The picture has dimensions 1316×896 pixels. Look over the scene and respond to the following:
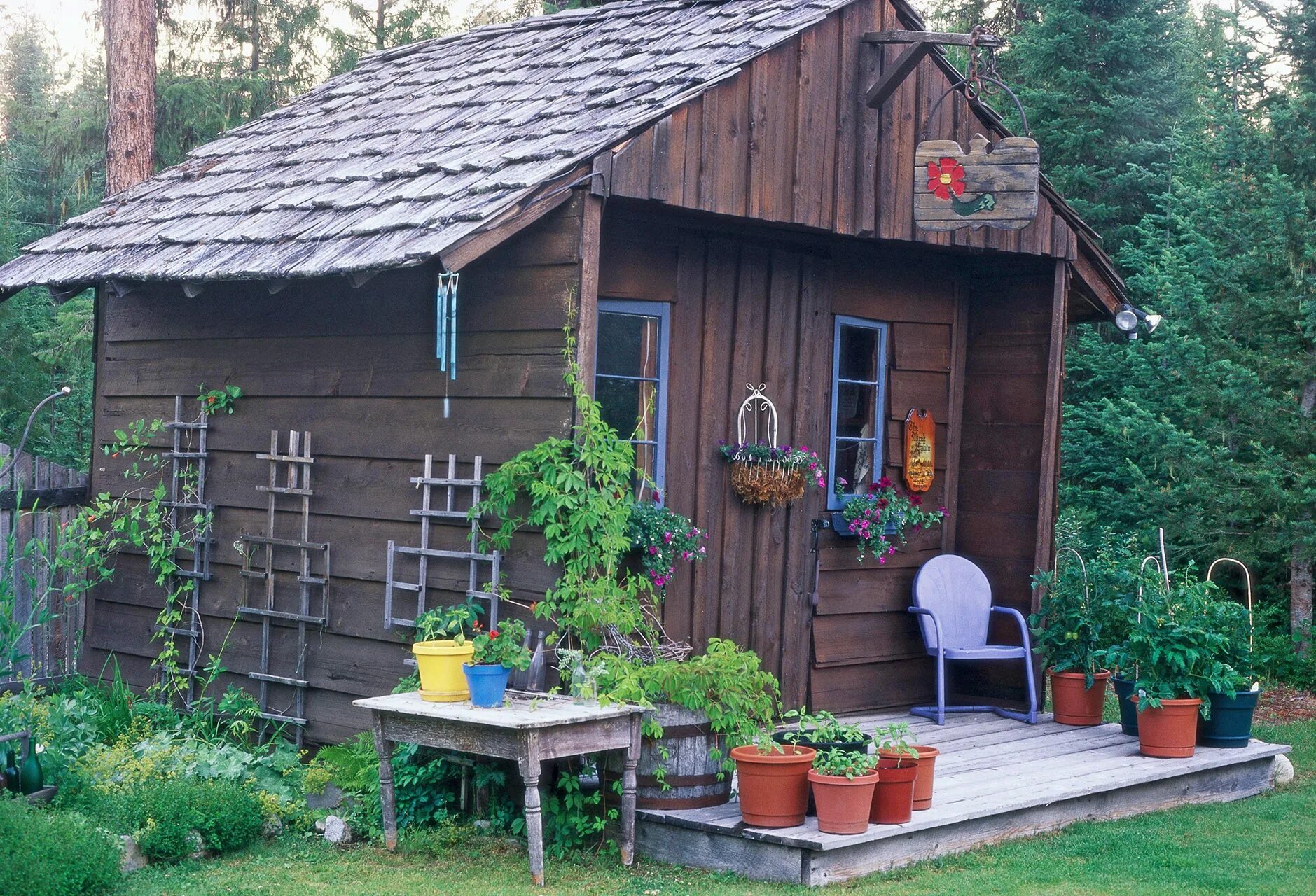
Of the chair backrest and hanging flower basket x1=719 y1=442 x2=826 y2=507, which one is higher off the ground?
hanging flower basket x1=719 y1=442 x2=826 y2=507

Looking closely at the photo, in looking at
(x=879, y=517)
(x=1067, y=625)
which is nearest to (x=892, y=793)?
(x=879, y=517)

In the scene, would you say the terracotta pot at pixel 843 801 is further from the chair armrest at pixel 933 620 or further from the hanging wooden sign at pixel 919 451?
the hanging wooden sign at pixel 919 451

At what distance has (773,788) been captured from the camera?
18.0 feet

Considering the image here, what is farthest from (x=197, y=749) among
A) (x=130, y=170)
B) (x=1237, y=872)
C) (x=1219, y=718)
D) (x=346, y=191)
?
(x=130, y=170)

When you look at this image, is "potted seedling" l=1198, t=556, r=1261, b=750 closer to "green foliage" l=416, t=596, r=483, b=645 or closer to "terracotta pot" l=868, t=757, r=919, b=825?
"terracotta pot" l=868, t=757, r=919, b=825

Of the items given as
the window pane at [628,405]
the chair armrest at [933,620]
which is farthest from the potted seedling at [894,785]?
the chair armrest at [933,620]

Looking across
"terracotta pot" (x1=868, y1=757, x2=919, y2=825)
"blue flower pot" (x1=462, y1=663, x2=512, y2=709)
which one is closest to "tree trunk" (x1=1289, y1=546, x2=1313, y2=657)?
"terracotta pot" (x1=868, y1=757, x2=919, y2=825)

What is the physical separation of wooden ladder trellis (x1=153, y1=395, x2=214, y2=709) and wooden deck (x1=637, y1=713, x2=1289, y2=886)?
3.35 meters

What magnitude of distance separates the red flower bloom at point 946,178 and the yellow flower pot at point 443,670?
354cm

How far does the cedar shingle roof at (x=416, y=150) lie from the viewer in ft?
20.1

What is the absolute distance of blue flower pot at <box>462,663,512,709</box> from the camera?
5.53m

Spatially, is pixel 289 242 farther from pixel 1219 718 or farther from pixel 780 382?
pixel 1219 718

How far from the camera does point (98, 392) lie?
8.79 metres

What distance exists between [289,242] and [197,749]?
260 cm
